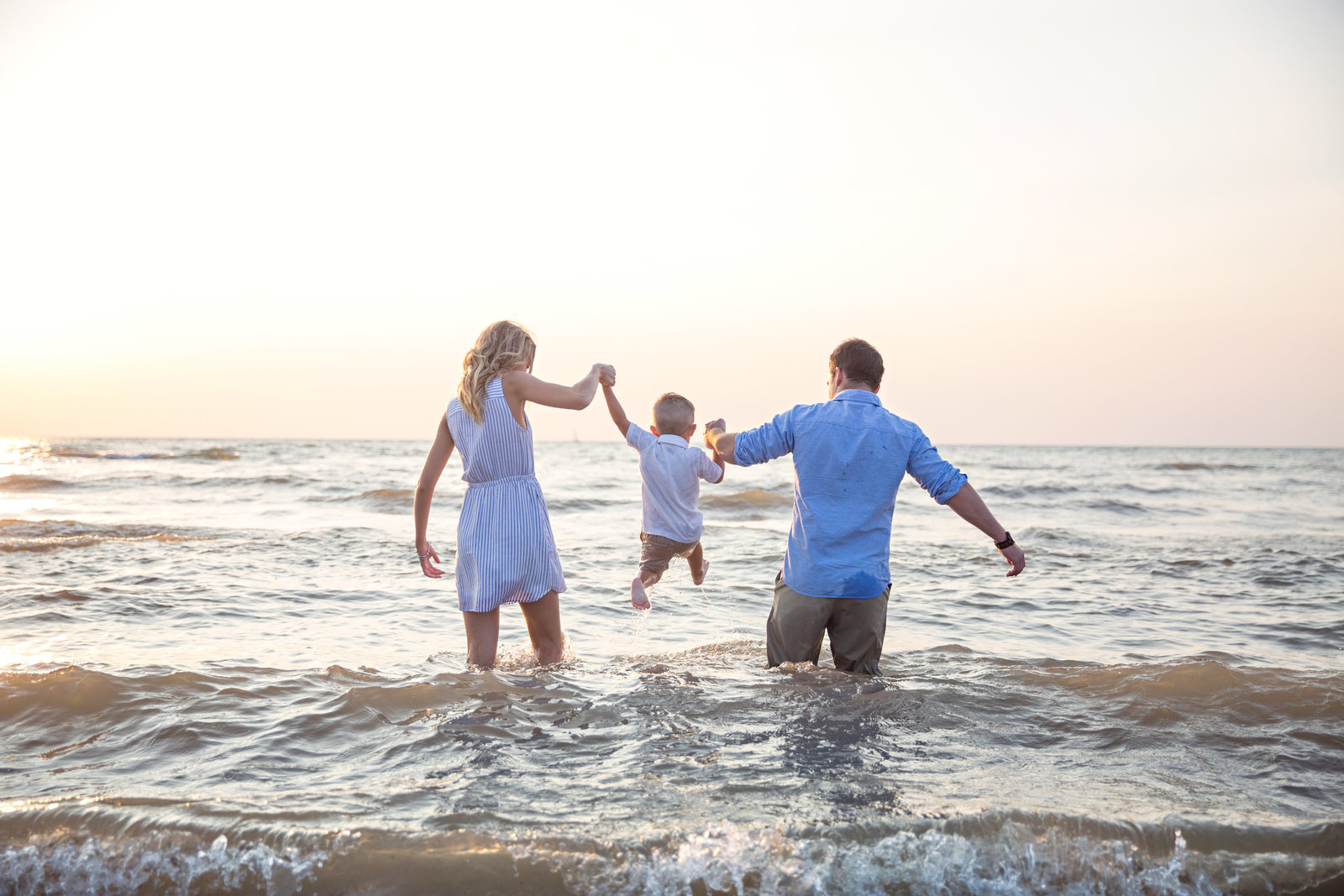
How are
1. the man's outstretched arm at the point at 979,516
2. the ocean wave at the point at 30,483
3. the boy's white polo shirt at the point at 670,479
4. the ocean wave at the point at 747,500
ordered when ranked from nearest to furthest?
the man's outstretched arm at the point at 979,516, the boy's white polo shirt at the point at 670,479, the ocean wave at the point at 747,500, the ocean wave at the point at 30,483

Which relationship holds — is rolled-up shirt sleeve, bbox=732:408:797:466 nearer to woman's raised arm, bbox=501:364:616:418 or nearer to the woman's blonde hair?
woman's raised arm, bbox=501:364:616:418

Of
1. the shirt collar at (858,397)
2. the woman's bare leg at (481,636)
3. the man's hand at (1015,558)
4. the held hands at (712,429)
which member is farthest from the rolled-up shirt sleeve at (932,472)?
the woman's bare leg at (481,636)

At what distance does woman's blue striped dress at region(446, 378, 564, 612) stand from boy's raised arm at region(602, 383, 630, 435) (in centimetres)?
70

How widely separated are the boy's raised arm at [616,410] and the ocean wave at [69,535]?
8533mm

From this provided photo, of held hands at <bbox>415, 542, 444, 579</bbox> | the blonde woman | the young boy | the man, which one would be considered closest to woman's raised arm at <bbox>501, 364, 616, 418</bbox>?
the blonde woman

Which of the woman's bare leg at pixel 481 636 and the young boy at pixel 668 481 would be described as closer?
the woman's bare leg at pixel 481 636

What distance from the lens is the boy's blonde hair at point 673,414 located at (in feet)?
19.5

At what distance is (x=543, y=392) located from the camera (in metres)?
4.32

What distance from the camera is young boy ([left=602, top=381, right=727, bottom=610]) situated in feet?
19.1

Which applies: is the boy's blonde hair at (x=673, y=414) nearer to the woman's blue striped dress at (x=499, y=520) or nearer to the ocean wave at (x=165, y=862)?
the woman's blue striped dress at (x=499, y=520)

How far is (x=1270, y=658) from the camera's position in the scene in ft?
19.6

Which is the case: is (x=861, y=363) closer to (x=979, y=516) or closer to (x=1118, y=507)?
(x=979, y=516)

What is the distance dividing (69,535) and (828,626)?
12.1 meters

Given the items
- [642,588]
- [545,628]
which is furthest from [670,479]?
[545,628]
